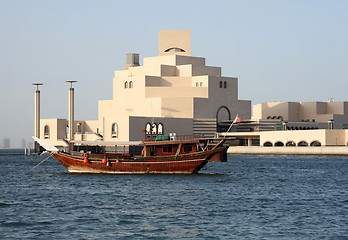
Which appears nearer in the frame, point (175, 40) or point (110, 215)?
point (110, 215)

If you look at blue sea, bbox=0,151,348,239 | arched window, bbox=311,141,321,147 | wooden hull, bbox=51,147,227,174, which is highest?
arched window, bbox=311,141,321,147

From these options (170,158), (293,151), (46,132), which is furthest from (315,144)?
(170,158)

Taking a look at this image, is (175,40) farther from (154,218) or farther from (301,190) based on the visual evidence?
(154,218)

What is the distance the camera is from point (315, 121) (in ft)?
514

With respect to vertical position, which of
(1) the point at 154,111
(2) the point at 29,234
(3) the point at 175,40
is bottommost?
(2) the point at 29,234

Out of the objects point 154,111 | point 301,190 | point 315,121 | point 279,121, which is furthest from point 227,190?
point 315,121

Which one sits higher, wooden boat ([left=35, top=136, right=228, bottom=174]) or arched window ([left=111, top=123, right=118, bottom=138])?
arched window ([left=111, top=123, right=118, bottom=138])

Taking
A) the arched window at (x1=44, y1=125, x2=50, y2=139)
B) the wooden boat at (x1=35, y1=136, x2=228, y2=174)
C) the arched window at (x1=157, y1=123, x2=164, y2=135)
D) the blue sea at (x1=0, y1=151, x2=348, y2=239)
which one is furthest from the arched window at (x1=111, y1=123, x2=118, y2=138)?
the blue sea at (x1=0, y1=151, x2=348, y2=239)

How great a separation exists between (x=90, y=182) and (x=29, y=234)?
24306mm

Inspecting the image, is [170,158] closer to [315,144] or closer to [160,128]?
[315,144]

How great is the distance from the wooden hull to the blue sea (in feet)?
5.16

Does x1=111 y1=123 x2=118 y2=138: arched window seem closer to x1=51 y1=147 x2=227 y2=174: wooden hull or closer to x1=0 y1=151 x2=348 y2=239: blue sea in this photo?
x1=51 y1=147 x2=227 y2=174: wooden hull

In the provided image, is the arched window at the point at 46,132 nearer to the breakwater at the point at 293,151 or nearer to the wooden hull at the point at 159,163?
the breakwater at the point at 293,151

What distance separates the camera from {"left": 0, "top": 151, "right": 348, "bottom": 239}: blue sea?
27.4m
